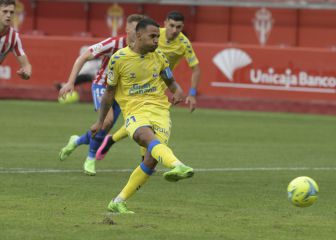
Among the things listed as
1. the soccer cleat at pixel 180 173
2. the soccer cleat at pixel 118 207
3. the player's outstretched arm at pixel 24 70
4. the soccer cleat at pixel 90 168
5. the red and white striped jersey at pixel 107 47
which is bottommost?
the soccer cleat at pixel 90 168

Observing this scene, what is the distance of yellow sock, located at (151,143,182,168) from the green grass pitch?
547mm

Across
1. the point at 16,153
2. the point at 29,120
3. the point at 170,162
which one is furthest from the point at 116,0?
the point at 170,162

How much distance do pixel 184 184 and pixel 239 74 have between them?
13.5m

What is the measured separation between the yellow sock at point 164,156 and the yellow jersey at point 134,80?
2.80 feet

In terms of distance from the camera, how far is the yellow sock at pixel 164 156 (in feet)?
30.9

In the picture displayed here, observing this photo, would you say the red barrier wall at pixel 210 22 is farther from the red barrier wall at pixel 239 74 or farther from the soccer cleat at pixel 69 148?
the soccer cleat at pixel 69 148

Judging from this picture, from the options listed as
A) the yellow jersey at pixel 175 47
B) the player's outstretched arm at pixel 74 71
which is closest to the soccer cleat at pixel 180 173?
the player's outstretched arm at pixel 74 71

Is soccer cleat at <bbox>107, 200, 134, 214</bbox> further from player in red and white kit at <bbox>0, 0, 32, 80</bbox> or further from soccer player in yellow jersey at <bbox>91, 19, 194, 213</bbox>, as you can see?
player in red and white kit at <bbox>0, 0, 32, 80</bbox>

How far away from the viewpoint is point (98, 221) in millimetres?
9344

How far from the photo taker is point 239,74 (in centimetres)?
2612

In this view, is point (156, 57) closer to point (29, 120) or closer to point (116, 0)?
point (29, 120)

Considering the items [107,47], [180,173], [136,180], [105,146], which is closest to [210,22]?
[105,146]

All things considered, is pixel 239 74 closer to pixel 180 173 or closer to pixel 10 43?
pixel 10 43

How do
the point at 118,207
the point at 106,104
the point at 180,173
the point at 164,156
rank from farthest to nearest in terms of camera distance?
the point at 106,104, the point at 118,207, the point at 164,156, the point at 180,173
